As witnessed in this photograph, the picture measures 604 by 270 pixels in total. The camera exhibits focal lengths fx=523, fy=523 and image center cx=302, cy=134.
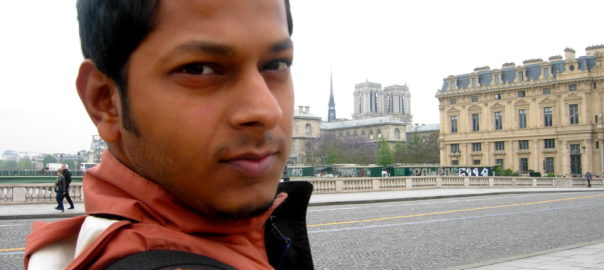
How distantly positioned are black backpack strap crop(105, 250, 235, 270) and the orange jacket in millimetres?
24

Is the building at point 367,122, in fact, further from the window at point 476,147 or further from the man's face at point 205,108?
the man's face at point 205,108

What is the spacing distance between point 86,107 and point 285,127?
0.40m

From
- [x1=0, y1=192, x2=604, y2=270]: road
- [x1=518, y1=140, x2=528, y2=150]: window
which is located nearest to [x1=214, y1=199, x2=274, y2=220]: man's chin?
[x1=0, y1=192, x2=604, y2=270]: road

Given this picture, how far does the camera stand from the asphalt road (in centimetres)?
833

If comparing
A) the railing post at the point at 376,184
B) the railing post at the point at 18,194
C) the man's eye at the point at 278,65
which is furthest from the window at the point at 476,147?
the man's eye at the point at 278,65

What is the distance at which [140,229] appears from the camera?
0.87 metres

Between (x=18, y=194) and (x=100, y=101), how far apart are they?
21.7 m

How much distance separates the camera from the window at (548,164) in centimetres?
6938

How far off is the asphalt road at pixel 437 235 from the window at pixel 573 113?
56215 millimetres

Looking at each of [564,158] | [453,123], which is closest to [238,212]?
[564,158]

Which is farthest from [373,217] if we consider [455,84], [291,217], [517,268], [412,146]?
[412,146]

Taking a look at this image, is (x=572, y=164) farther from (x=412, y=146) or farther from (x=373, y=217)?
(x=373, y=217)

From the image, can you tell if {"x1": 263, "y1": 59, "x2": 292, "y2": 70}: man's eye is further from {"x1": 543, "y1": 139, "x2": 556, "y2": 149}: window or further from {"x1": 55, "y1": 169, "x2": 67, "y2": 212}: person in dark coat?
{"x1": 543, "y1": 139, "x2": 556, "y2": 149}: window

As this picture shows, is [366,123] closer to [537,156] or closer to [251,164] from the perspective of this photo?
[537,156]
